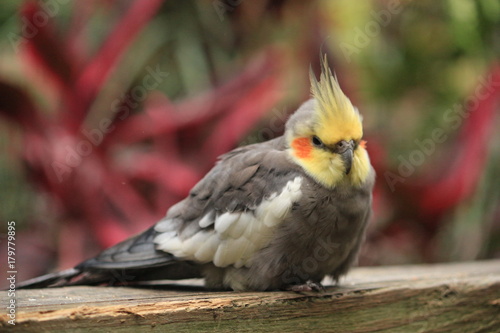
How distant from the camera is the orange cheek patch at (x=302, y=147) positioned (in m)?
1.46

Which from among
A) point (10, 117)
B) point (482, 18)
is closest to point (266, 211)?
point (10, 117)

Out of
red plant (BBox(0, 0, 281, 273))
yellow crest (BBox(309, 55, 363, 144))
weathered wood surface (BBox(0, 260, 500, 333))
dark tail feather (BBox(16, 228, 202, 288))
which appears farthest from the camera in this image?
red plant (BBox(0, 0, 281, 273))

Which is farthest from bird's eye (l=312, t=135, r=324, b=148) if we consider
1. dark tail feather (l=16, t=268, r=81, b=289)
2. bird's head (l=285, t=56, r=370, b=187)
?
dark tail feather (l=16, t=268, r=81, b=289)

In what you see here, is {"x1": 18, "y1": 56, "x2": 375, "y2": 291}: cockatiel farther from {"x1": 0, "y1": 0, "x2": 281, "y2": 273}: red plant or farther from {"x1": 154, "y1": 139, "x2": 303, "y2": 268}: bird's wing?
{"x1": 0, "y1": 0, "x2": 281, "y2": 273}: red plant

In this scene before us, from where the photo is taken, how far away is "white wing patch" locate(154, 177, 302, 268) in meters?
1.41

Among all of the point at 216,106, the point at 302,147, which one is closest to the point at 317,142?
the point at 302,147

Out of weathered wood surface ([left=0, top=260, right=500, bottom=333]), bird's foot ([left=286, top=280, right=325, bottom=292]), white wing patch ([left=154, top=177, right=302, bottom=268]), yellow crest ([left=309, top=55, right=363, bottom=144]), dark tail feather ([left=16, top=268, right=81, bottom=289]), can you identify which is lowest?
weathered wood surface ([left=0, top=260, right=500, bottom=333])

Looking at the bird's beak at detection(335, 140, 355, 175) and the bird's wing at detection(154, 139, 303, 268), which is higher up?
the bird's beak at detection(335, 140, 355, 175)

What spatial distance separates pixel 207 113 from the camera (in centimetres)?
221

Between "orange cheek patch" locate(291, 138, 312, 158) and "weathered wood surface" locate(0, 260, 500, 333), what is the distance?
0.33 metres

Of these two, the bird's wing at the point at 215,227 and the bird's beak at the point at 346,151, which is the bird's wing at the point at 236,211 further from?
the bird's beak at the point at 346,151

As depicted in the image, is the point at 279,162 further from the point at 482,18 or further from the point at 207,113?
the point at 482,18

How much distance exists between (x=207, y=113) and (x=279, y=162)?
2.59ft

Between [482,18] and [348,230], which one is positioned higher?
[482,18]
